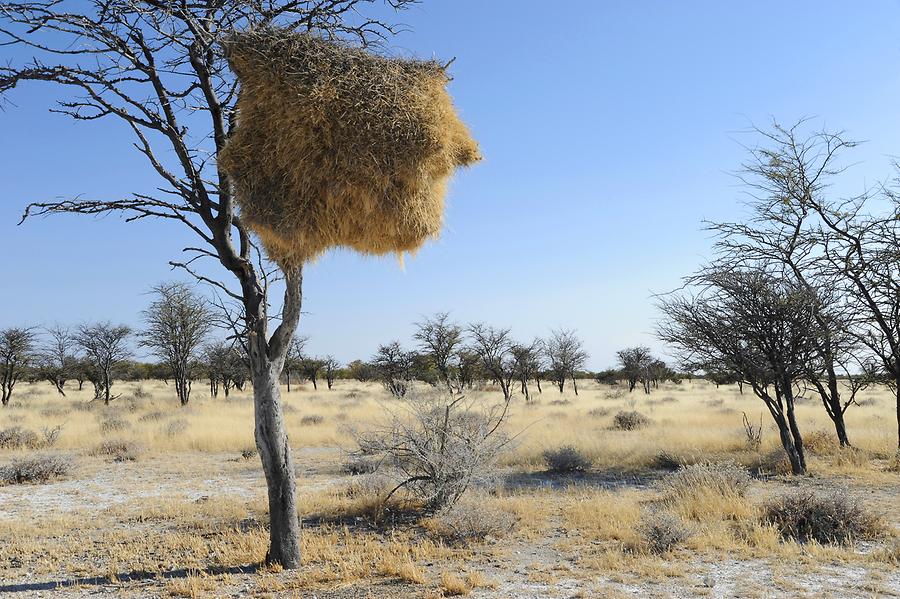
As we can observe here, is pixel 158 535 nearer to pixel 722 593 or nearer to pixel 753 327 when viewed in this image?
pixel 722 593

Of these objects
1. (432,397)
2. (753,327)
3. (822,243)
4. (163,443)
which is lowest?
(163,443)

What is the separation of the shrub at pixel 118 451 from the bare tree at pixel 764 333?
14081 millimetres

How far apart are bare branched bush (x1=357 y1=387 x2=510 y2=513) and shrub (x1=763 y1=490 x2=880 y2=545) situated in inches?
147

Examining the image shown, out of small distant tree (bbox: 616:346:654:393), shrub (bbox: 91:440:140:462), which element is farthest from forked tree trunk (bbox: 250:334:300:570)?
small distant tree (bbox: 616:346:654:393)

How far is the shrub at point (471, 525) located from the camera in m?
7.31

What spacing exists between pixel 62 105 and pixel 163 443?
45.2ft

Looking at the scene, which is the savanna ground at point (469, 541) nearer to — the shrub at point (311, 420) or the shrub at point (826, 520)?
the shrub at point (826, 520)

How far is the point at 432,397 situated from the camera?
366 inches

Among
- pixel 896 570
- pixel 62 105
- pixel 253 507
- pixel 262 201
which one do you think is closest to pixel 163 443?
pixel 253 507

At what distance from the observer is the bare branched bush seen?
8.70 metres

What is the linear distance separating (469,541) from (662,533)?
221 cm

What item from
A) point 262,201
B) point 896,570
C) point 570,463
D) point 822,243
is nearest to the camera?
point 262,201

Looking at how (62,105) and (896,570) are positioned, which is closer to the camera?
(896,570)

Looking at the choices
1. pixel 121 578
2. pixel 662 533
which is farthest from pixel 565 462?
pixel 121 578
